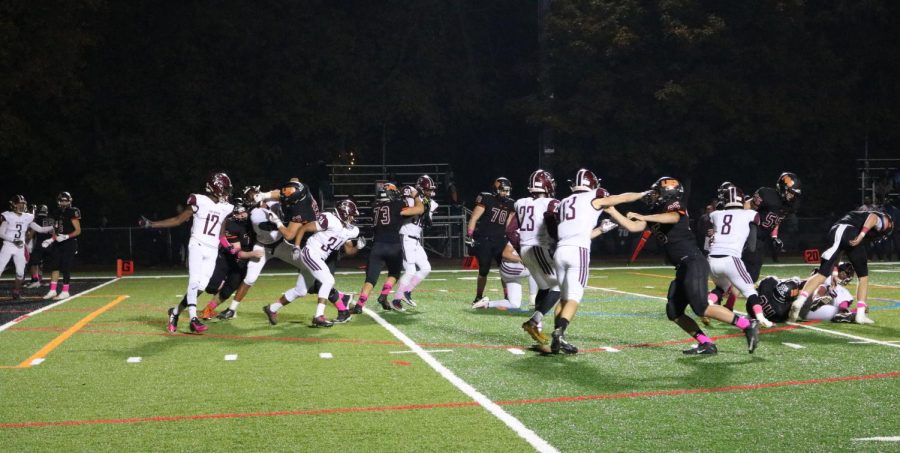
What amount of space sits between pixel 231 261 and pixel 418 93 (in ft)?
82.5

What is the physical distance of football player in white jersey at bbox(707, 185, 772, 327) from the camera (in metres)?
13.0

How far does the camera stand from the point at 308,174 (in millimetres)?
39031

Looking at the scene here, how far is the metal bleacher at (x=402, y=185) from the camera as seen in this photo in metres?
35.3

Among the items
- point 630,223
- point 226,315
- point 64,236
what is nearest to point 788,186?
point 630,223

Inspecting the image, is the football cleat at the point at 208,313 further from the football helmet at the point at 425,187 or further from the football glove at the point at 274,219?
the football helmet at the point at 425,187

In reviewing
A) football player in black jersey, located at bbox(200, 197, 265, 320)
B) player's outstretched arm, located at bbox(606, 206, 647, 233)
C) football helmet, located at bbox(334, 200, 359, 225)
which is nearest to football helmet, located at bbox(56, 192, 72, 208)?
football player in black jersey, located at bbox(200, 197, 265, 320)

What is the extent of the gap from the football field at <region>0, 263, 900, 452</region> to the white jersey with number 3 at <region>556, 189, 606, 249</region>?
124 centimetres

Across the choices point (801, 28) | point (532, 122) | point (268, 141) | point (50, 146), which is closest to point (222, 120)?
point (268, 141)

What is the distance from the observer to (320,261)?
47.2 feet

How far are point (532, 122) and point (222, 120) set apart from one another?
1117 cm

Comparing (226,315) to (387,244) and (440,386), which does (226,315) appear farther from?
(440,386)

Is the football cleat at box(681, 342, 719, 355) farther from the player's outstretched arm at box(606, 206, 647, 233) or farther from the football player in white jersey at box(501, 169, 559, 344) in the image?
the football player in white jersey at box(501, 169, 559, 344)

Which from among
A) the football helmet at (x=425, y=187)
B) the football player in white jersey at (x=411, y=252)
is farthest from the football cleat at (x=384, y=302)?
the football helmet at (x=425, y=187)

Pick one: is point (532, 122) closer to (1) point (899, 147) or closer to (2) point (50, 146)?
(1) point (899, 147)
